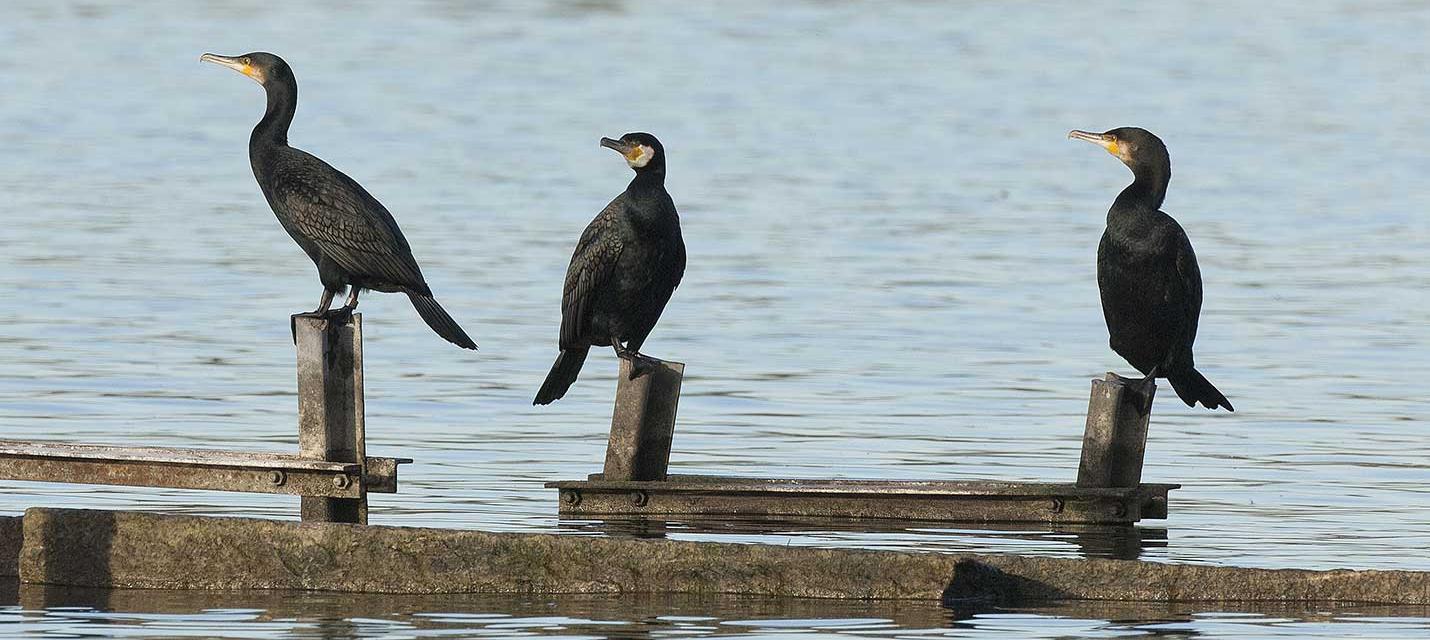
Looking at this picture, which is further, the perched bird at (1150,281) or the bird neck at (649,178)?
the bird neck at (649,178)

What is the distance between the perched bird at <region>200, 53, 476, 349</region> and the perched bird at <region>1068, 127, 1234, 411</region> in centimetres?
243

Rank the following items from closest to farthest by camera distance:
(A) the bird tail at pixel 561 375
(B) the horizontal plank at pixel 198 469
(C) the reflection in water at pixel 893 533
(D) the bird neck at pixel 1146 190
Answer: (B) the horizontal plank at pixel 198 469
(C) the reflection in water at pixel 893 533
(D) the bird neck at pixel 1146 190
(A) the bird tail at pixel 561 375

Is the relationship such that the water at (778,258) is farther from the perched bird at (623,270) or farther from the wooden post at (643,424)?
the perched bird at (623,270)

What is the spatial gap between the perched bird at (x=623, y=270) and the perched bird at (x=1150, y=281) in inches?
66.1

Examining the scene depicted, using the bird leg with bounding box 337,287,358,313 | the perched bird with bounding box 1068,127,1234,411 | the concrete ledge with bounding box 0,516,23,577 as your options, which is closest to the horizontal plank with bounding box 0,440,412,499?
the bird leg with bounding box 337,287,358,313

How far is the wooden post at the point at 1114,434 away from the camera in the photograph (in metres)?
10.5

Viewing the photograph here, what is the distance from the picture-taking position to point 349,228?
10.9m

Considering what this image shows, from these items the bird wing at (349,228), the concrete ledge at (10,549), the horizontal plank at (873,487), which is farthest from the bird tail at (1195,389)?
the concrete ledge at (10,549)

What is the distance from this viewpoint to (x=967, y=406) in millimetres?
14820

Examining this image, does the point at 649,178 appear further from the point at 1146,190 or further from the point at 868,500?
the point at 1146,190

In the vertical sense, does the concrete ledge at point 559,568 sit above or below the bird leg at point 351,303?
below

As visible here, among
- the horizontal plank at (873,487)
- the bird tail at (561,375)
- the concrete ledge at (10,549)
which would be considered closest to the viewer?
the concrete ledge at (10,549)

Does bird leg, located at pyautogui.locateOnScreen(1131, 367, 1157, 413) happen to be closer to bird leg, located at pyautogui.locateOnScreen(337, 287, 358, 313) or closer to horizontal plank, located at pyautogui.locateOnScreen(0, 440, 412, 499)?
horizontal plank, located at pyautogui.locateOnScreen(0, 440, 412, 499)

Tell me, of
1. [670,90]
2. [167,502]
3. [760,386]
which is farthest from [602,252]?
[670,90]
